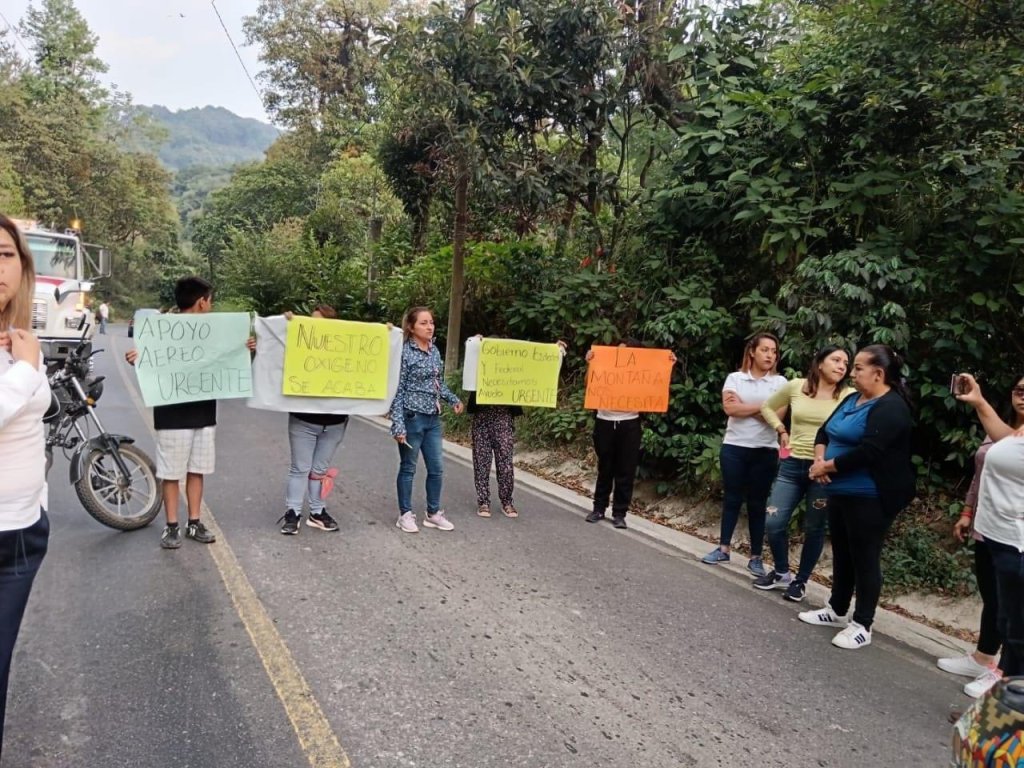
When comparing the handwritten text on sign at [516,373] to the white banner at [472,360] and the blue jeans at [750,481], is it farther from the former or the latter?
the blue jeans at [750,481]

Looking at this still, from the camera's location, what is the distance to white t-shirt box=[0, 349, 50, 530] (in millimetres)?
2064

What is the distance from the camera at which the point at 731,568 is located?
5445 millimetres

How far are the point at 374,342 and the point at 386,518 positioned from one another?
1.51 meters

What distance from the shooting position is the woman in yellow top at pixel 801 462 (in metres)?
4.71

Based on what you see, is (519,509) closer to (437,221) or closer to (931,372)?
(931,372)

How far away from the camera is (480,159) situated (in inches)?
367

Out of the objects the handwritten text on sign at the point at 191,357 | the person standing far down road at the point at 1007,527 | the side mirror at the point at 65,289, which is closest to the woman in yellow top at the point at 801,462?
the person standing far down road at the point at 1007,527

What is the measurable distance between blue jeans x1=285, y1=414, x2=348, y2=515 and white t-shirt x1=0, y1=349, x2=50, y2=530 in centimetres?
314

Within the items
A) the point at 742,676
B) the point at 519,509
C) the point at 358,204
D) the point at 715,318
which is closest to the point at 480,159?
the point at 715,318

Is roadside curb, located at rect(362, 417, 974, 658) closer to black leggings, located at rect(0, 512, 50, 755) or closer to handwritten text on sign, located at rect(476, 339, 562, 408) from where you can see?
handwritten text on sign, located at rect(476, 339, 562, 408)

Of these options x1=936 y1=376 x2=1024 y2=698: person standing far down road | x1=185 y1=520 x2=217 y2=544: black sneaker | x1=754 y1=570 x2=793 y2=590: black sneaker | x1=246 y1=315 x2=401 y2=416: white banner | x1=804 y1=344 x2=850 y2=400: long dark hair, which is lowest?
x1=185 y1=520 x2=217 y2=544: black sneaker

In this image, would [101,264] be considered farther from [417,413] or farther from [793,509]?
[793,509]

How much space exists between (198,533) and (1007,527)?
16.1ft

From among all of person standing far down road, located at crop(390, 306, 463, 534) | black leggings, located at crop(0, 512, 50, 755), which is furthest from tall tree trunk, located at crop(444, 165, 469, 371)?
black leggings, located at crop(0, 512, 50, 755)
